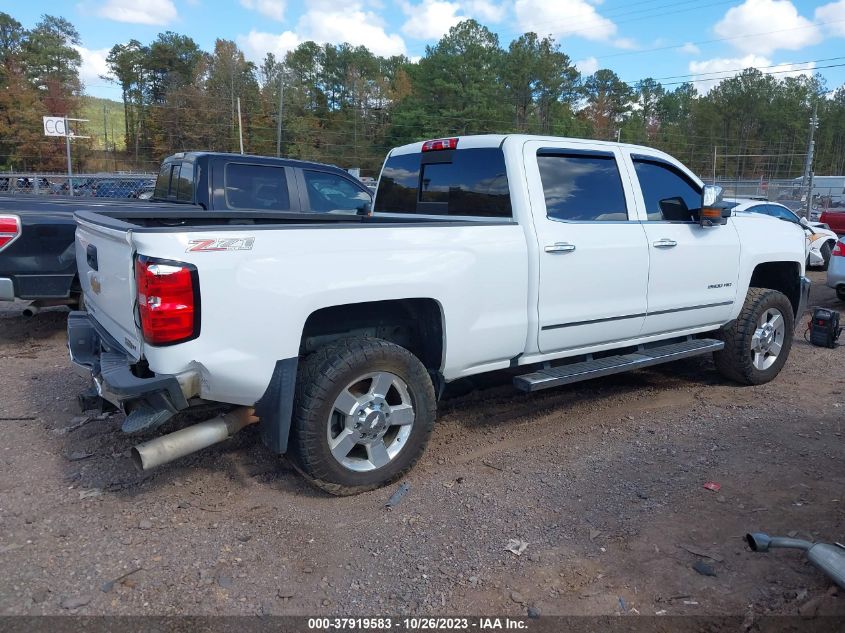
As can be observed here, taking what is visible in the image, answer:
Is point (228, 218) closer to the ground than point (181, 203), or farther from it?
closer to the ground

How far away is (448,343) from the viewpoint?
12.9 feet

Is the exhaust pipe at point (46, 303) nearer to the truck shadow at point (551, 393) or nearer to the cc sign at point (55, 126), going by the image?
the truck shadow at point (551, 393)


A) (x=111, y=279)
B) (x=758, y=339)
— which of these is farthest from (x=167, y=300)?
(x=758, y=339)

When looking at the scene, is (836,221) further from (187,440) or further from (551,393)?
(187,440)

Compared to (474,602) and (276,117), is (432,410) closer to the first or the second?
(474,602)

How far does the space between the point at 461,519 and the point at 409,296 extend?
122 cm

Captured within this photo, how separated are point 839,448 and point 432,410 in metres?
2.85

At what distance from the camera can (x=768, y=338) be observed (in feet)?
19.6

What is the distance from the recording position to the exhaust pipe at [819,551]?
276 cm

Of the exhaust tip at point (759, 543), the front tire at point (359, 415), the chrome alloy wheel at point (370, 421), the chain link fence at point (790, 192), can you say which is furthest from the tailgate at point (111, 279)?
the chain link fence at point (790, 192)

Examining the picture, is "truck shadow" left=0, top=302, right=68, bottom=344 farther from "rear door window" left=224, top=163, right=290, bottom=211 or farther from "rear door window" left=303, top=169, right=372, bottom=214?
"rear door window" left=303, top=169, right=372, bottom=214

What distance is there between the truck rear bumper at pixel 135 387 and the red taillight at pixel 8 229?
2996mm

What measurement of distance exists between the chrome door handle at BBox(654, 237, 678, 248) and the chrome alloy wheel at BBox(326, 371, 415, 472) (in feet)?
7.45

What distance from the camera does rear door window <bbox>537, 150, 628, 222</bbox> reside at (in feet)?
14.6
